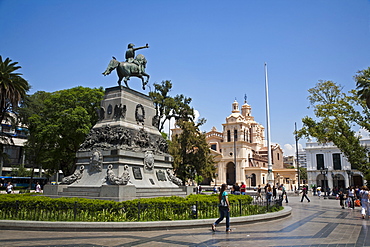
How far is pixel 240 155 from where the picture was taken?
78750 millimetres

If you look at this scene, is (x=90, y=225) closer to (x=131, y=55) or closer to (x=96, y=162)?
(x=96, y=162)

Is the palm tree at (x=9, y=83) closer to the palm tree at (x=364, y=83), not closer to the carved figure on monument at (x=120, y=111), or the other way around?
the carved figure on monument at (x=120, y=111)

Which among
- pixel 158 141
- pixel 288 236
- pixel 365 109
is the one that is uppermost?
pixel 365 109

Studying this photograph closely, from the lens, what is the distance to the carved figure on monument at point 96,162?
657 inches

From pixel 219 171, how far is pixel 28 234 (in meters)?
71.9

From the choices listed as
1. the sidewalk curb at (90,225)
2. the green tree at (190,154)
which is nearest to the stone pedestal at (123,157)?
the sidewalk curb at (90,225)

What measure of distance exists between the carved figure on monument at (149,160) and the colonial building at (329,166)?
46.8 meters

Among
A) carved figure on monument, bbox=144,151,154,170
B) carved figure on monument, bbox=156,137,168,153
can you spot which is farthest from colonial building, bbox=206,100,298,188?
carved figure on monument, bbox=144,151,154,170

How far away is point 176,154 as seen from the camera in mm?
40375

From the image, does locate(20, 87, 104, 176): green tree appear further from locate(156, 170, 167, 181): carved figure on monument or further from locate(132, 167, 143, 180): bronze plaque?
locate(132, 167, 143, 180): bronze plaque

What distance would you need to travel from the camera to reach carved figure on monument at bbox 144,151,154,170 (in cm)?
→ 1786

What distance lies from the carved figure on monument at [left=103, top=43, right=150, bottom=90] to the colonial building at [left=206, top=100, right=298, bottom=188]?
175 ft

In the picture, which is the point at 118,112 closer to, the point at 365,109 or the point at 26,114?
the point at 365,109

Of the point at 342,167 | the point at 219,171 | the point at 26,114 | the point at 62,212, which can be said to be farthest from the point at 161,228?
the point at 219,171
